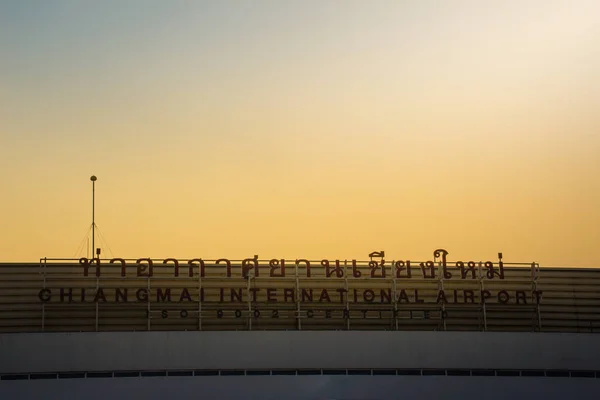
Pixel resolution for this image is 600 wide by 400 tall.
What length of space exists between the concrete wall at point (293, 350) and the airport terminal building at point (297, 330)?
5cm

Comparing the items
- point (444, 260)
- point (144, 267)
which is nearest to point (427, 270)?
point (444, 260)

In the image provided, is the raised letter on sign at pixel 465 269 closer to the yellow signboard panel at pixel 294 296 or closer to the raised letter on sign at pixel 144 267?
the yellow signboard panel at pixel 294 296

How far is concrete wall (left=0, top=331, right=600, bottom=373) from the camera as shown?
155ft

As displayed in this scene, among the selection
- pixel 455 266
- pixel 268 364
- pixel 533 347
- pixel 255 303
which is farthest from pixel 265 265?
pixel 533 347

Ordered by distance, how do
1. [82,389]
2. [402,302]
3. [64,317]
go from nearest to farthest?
[82,389], [64,317], [402,302]

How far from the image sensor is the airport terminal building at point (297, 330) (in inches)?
1870

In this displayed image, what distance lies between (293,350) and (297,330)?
4.12ft

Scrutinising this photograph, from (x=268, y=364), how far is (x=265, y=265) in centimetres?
582

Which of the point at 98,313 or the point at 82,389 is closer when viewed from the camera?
the point at 82,389

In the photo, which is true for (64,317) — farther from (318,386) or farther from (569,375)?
(569,375)

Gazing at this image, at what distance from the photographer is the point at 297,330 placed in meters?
50.1

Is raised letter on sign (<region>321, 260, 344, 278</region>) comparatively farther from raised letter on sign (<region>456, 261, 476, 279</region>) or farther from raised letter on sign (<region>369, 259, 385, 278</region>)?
raised letter on sign (<region>456, 261, 476, 279</region>)

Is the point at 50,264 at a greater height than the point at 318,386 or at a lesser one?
greater

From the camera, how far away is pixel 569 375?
5122 centimetres
